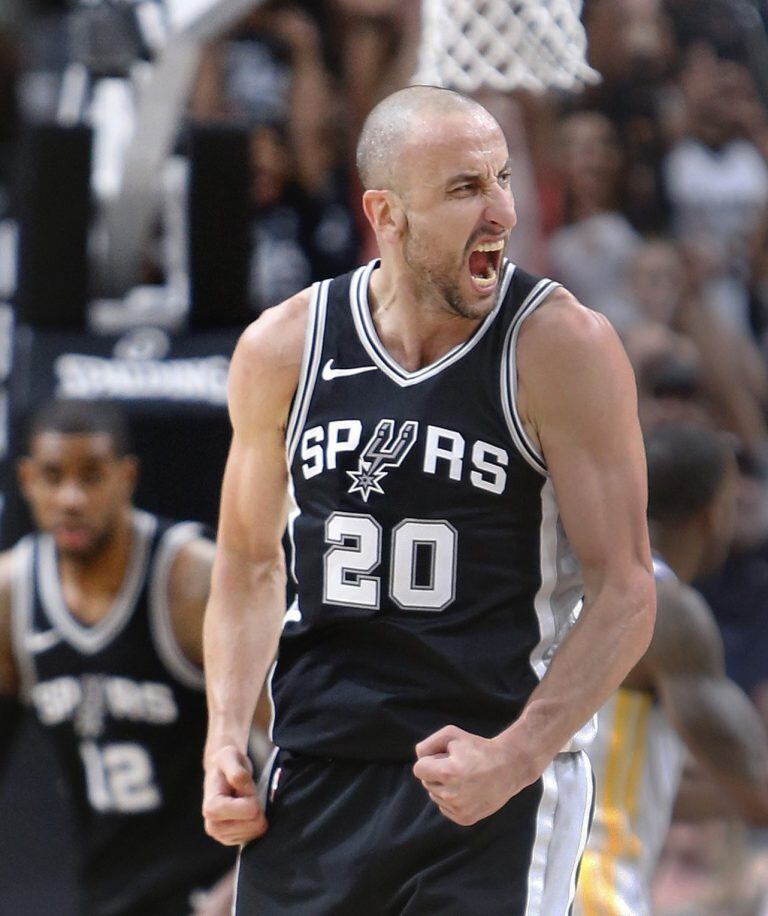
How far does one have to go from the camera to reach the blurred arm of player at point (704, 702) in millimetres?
3906

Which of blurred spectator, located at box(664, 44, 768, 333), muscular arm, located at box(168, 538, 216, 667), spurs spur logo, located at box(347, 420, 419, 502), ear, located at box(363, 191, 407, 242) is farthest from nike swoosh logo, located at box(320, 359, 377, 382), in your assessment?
blurred spectator, located at box(664, 44, 768, 333)

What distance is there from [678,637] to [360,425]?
48.7 inches

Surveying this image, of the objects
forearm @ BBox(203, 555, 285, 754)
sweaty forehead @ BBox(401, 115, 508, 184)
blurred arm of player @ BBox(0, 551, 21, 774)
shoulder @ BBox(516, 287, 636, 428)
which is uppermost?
sweaty forehead @ BBox(401, 115, 508, 184)

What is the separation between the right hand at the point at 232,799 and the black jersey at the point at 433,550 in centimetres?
13

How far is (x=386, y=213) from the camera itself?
304 cm

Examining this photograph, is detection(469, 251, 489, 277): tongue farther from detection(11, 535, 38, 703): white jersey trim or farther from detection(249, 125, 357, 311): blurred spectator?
detection(249, 125, 357, 311): blurred spectator

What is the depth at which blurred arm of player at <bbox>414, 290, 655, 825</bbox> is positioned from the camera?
9.33 ft

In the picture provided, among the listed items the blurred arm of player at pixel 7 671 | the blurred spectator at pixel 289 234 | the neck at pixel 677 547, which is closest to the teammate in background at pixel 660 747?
the neck at pixel 677 547

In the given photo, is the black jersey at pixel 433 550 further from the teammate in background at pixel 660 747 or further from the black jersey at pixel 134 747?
the black jersey at pixel 134 747

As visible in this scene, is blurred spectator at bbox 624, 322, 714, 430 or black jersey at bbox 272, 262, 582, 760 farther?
blurred spectator at bbox 624, 322, 714, 430

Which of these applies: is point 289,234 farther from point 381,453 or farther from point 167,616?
point 381,453

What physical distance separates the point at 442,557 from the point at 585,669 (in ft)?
1.00

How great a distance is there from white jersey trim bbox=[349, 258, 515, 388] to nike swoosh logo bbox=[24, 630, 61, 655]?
2276 millimetres

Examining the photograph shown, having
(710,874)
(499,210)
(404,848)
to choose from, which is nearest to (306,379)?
(499,210)
